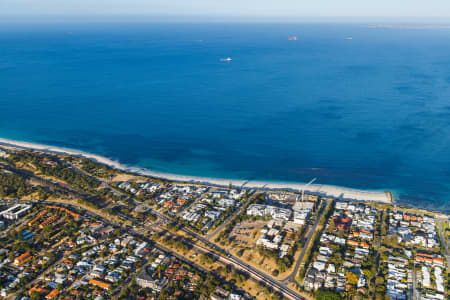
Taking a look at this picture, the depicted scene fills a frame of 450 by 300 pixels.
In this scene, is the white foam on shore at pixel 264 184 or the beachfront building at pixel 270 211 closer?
the beachfront building at pixel 270 211

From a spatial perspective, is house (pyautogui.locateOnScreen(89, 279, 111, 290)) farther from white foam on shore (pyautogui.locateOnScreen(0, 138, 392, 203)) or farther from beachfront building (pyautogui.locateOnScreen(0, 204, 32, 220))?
white foam on shore (pyautogui.locateOnScreen(0, 138, 392, 203))

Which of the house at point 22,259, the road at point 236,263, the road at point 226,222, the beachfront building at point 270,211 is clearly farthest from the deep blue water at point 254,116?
the house at point 22,259

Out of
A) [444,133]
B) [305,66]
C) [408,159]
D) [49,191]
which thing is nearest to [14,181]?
[49,191]

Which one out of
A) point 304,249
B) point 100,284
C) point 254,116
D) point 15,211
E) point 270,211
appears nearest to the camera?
point 100,284

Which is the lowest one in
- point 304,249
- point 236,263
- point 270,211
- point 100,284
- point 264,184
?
point 100,284

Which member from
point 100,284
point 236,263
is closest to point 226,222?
point 236,263

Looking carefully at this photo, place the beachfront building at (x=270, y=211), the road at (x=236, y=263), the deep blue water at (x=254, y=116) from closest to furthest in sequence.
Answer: the road at (x=236, y=263) < the beachfront building at (x=270, y=211) < the deep blue water at (x=254, y=116)

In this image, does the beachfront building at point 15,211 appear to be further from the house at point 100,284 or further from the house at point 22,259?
the house at point 100,284

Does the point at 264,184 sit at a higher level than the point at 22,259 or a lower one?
higher

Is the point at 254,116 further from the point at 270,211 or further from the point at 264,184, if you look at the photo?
the point at 270,211
